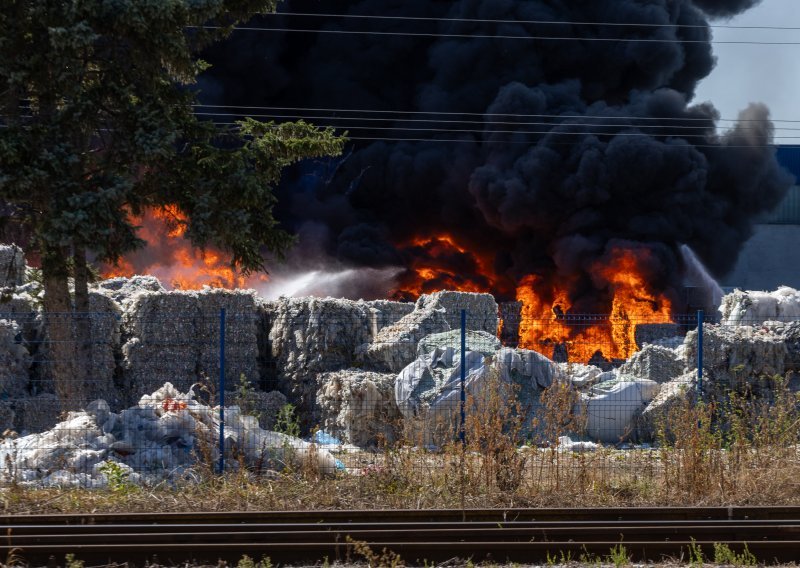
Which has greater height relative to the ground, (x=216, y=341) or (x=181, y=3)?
(x=181, y=3)

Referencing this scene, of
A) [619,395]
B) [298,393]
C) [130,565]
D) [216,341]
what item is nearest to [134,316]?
[216,341]

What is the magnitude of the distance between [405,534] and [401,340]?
8.52 m

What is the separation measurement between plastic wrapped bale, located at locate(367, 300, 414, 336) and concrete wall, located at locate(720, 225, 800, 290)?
26.7 metres

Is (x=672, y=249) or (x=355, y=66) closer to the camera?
(x=672, y=249)

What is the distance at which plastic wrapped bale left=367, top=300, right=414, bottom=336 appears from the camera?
1758 cm

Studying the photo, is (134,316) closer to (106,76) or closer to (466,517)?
(106,76)

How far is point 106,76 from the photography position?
13.0 metres

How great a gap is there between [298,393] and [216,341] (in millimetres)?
1642

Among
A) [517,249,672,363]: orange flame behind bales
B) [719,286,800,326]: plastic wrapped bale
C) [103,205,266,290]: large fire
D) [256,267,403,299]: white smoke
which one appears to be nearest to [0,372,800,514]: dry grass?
[719,286,800,326]: plastic wrapped bale

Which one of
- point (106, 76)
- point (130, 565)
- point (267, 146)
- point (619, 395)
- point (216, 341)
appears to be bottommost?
point (130, 565)

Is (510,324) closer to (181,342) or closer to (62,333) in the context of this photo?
(181,342)

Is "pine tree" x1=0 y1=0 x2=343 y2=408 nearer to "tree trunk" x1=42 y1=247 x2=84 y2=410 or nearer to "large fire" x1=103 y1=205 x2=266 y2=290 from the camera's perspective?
"tree trunk" x1=42 y1=247 x2=84 y2=410

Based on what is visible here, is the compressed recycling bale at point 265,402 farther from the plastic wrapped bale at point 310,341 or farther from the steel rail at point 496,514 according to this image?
the steel rail at point 496,514

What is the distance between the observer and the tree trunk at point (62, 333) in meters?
12.5
